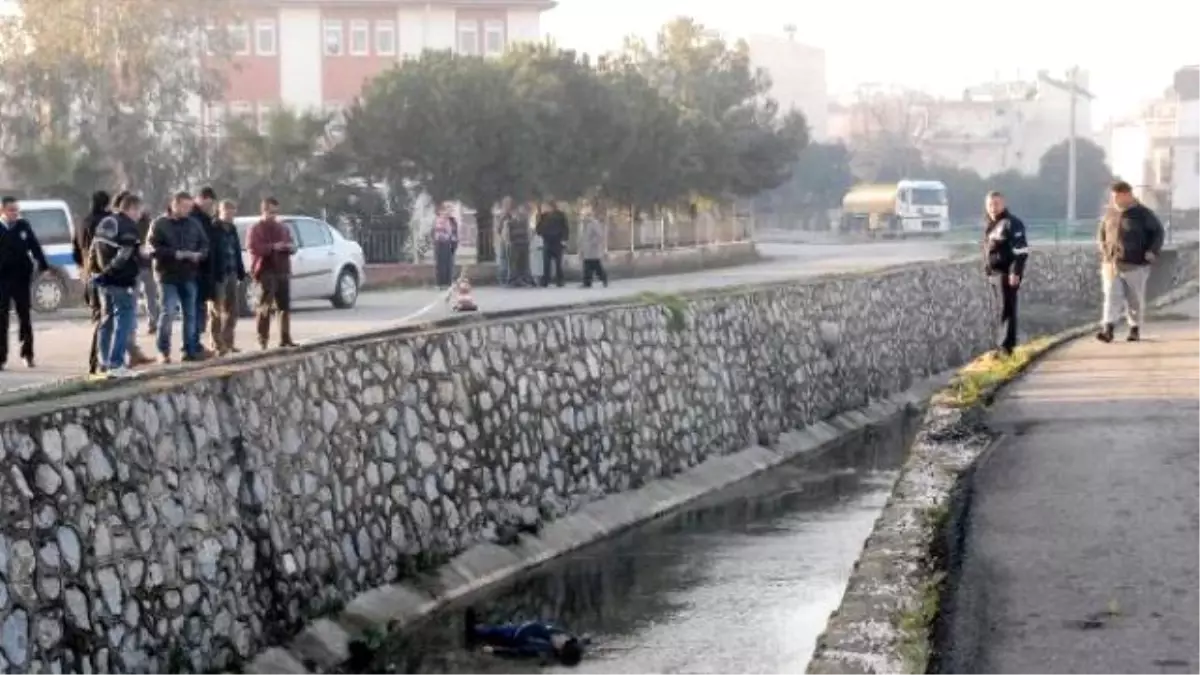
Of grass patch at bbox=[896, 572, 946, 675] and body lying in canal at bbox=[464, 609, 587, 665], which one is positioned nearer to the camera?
grass patch at bbox=[896, 572, 946, 675]

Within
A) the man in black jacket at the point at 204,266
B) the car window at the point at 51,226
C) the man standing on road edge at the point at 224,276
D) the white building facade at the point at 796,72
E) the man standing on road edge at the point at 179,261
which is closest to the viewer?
the man standing on road edge at the point at 179,261

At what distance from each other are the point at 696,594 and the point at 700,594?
3cm

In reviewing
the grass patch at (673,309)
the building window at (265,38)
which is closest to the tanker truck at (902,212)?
the building window at (265,38)

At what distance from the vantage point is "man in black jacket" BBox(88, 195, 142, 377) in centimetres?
1672

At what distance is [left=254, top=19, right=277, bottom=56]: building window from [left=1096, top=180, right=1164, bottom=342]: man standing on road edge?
55028 millimetres

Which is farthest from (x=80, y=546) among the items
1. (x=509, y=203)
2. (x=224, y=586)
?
(x=509, y=203)

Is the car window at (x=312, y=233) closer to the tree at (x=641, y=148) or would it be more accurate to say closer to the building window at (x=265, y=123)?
the building window at (x=265, y=123)

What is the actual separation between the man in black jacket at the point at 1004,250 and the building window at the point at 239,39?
4285 cm

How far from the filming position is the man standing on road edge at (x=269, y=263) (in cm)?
1980

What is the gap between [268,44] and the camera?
246 feet

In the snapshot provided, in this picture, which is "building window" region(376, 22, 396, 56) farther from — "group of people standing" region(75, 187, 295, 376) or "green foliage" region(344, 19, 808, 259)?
"group of people standing" region(75, 187, 295, 376)

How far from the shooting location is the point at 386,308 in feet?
102

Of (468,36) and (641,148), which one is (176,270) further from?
(468,36)

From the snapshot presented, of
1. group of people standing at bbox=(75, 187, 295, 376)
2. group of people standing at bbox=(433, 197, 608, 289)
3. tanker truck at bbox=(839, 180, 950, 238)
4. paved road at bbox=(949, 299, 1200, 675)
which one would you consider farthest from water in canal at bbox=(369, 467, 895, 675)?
tanker truck at bbox=(839, 180, 950, 238)
